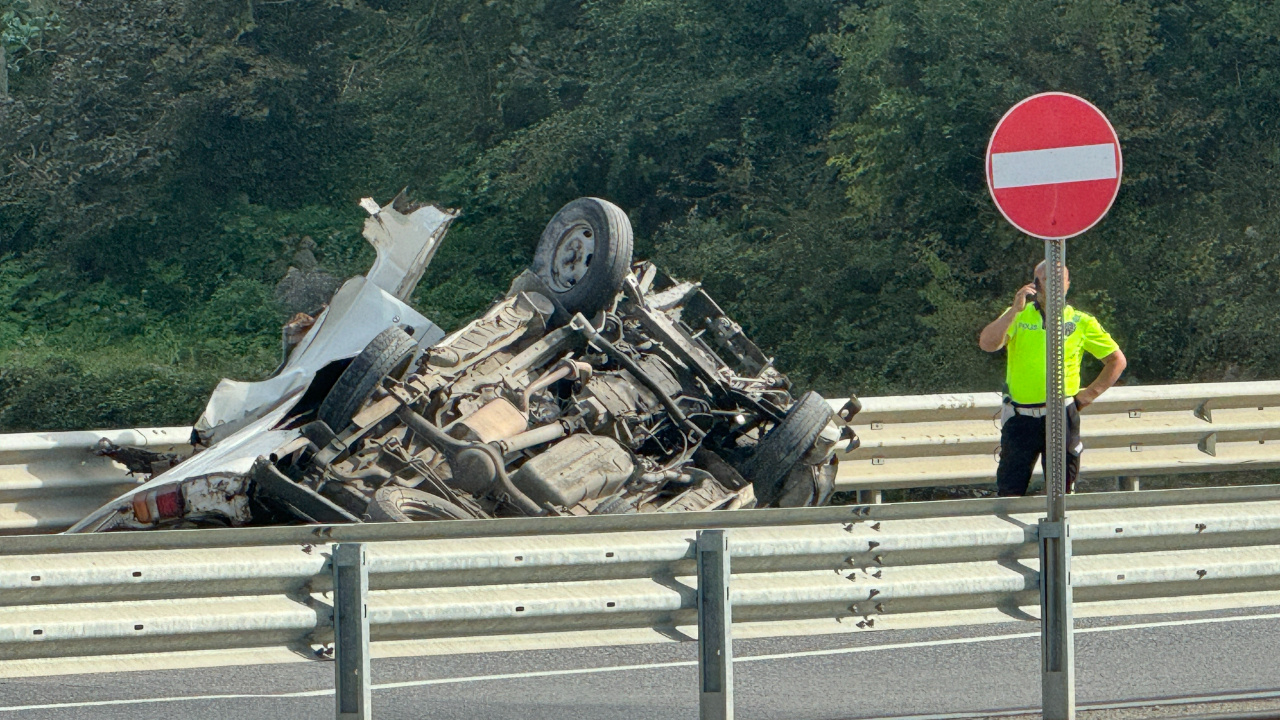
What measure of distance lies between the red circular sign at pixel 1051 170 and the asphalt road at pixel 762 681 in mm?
1612

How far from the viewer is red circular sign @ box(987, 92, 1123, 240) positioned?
5512mm

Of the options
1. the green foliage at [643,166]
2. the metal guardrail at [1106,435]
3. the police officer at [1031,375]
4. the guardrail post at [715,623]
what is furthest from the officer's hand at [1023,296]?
the green foliage at [643,166]

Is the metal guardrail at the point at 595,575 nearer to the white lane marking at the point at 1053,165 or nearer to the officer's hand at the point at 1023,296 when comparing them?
the white lane marking at the point at 1053,165

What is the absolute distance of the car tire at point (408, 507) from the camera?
22.6ft

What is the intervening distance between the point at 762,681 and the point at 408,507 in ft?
6.08

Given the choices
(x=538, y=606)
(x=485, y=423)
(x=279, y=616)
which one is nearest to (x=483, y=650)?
(x=538, y=606)

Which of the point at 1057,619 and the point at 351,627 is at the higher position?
the point at 1057,619

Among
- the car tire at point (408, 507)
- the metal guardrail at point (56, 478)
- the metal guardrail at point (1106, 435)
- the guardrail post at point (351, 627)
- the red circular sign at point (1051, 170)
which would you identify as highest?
the metal guardrail at point (1106, 435)

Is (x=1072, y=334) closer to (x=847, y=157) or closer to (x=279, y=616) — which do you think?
(x=279, y=616)

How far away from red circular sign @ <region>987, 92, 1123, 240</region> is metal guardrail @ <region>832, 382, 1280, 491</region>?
11.2 ft

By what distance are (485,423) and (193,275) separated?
18644mm

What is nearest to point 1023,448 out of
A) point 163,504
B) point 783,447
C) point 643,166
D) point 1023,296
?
point 1023,296

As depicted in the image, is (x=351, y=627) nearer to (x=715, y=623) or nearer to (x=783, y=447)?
(x=715, y=623)

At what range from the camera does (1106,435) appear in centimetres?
932
